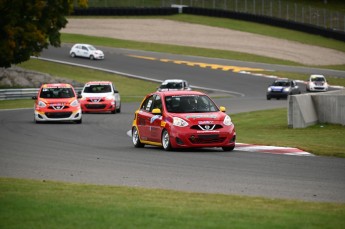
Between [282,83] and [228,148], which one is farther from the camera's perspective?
[282,83]

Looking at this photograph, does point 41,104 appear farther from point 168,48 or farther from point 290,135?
point 168,48

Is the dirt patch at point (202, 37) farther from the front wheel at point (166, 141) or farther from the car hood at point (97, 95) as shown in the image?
the front wheel at point (166, 141)

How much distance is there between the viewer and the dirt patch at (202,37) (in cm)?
8131

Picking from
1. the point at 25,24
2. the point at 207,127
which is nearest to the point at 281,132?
the point at 207,127

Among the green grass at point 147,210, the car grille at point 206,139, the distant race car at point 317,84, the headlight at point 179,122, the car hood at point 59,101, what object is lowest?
the distant race car at point 317,84

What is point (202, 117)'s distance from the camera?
2147cm

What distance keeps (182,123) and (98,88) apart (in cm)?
2149

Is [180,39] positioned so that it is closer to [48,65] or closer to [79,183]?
[48,65]

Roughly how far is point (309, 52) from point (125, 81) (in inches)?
842

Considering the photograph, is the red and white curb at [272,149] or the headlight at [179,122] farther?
the headlight at [179,122]

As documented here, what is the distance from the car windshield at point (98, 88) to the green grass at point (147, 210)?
29.1m

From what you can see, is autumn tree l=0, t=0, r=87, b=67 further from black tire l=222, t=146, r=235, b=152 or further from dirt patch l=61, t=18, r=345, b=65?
black tire l=222, t=146, r=235, b=152

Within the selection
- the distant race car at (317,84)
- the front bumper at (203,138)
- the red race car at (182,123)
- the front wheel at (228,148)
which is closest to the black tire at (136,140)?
the red race car at (182,123)

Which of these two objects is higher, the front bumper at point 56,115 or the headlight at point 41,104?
the headlight at point 41,104
